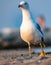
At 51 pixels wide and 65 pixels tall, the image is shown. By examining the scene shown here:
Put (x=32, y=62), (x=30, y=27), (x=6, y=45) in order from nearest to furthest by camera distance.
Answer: (x=32, y=62), (x=30, y=27), (x=6, y=45)

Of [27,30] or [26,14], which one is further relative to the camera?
[26,14]

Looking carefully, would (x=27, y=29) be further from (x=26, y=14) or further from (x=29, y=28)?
(x=26, y=14)

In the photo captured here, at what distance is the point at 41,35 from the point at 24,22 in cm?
52

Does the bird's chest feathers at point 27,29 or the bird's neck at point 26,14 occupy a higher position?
the bird's neck at point 26,14

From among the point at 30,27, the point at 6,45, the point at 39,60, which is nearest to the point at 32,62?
the point at 39,60

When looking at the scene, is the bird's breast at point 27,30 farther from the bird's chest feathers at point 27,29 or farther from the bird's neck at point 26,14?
the bird's neck at point 26,14

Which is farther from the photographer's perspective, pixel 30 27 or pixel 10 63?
pixel 30 27

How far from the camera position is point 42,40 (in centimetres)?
1088

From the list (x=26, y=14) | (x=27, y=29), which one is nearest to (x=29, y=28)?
(x=27, y=29)

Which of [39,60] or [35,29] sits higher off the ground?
[35,29]

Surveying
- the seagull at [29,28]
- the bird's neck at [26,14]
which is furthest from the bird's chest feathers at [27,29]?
the bird's neck at [26,14]

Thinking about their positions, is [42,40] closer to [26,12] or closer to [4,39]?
[26,12]

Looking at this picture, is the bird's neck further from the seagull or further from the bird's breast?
the bird's breast

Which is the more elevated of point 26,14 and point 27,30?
point 26,14
